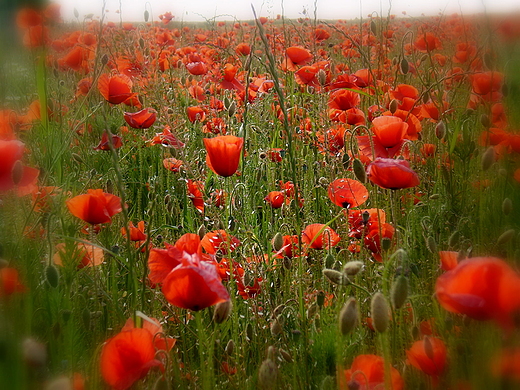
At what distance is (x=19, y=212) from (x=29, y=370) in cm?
82

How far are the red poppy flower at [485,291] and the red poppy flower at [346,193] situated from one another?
91 cm

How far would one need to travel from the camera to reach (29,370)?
83 cm

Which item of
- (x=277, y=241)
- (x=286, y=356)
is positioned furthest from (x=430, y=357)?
(x=277, y=241)

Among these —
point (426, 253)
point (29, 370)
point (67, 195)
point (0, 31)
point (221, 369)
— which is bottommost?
point (221, 369)

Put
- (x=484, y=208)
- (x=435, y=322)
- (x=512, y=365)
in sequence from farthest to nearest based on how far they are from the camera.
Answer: (x=484, y=208)
(x=435, y=322)
(x=512, y=365)

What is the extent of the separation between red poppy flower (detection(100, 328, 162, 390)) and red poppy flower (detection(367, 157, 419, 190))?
63 centimetres

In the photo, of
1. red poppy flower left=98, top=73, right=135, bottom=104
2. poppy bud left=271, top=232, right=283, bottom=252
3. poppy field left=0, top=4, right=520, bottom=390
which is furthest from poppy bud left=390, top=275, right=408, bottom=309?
red poppy flower left=98, top=73, right=135, bottom=104

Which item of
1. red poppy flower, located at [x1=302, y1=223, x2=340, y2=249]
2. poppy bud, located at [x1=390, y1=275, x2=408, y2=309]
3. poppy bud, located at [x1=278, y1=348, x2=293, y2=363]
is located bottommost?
poppy bud, located at [x1=278, y1=348, x2=293, y2=363]

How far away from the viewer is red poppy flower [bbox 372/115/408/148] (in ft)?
4.73

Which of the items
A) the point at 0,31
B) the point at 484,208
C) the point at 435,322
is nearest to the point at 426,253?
the point at 484,208

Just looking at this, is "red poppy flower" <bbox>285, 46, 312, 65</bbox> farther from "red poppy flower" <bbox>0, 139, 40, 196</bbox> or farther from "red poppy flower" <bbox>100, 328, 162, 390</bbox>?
"red poppy flower" <bbox>100, 328, 162, 390</bbox>

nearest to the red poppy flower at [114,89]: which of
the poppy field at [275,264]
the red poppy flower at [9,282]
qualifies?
the poppy field at [275,264]

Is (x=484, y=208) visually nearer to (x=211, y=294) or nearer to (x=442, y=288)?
(x=442, y=288)

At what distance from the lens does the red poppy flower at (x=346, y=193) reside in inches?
64.4
